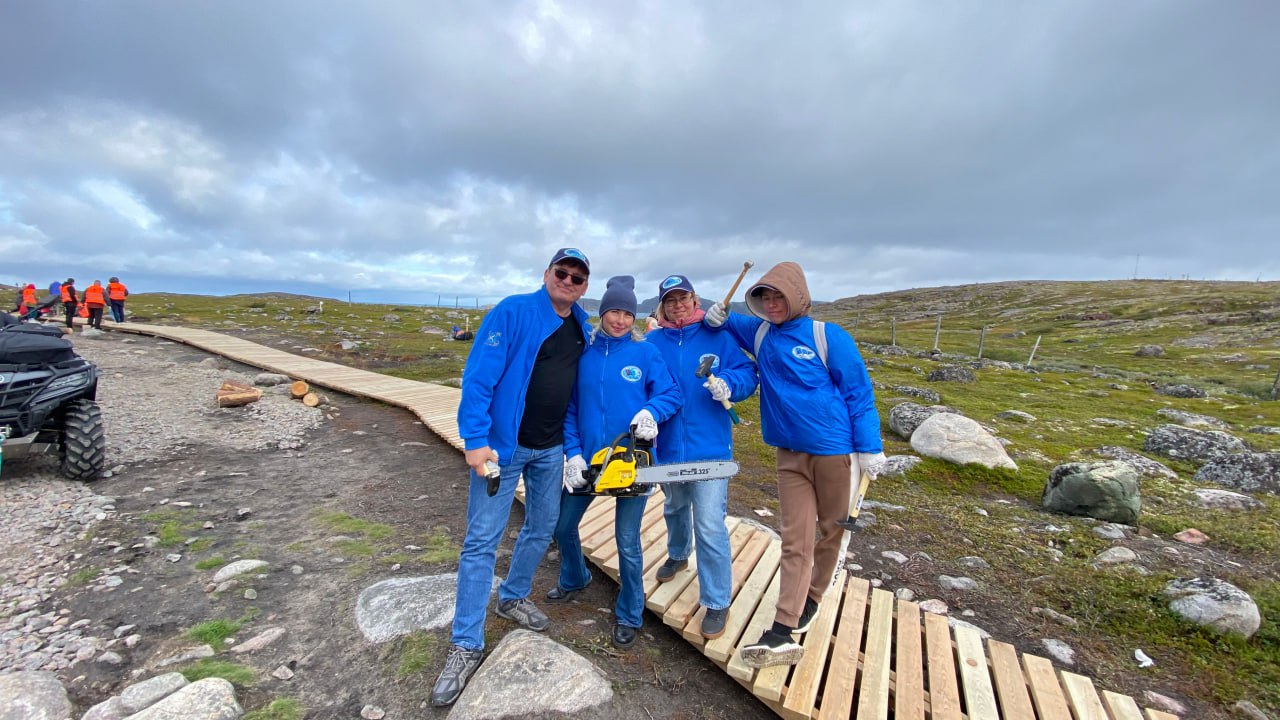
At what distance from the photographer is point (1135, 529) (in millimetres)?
6566

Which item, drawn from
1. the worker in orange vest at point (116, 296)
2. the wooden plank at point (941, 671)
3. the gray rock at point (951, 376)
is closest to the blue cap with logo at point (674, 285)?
the wooden plank at point (941, 671)

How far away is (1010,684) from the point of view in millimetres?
3539


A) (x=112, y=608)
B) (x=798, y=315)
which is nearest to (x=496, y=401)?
(x=798, y=315)

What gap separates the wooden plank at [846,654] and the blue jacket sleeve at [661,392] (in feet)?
7.01

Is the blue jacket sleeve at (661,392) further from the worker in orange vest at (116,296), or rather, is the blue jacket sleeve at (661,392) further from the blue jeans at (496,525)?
the worker in orange vest at (116,296)

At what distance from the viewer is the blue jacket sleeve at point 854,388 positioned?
359 centimetres

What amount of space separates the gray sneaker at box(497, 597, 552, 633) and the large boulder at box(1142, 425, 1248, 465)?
12886 mm

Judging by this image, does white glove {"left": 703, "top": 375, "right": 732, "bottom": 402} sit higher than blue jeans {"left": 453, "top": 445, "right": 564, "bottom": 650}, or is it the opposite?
white glove {"left": 703, "top": 375, "right": 732, "bottom": 402}

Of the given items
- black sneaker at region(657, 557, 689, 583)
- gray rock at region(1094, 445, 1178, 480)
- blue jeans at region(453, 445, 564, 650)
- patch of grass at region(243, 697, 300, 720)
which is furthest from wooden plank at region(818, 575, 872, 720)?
gray rock at region(1094, 445, 1178, 480)

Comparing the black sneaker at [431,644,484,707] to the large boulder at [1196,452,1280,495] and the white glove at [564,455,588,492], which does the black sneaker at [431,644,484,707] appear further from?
the large boulder at [1196,452,1280,495]

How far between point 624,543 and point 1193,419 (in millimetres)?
19479

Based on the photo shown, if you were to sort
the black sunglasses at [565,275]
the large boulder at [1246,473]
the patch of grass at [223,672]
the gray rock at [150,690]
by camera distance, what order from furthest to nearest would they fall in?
1. the large boulder at [1246,473]
2. the black sunglasses at [565,275]
3. the patch of grass at [223,672]
4. the gray rock at [150,690]

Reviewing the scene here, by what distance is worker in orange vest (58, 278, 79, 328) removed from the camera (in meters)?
22.1

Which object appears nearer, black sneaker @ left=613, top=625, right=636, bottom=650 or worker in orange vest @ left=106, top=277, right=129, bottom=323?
black sneaker @ left=613, top=625, right=636, bottom=650
